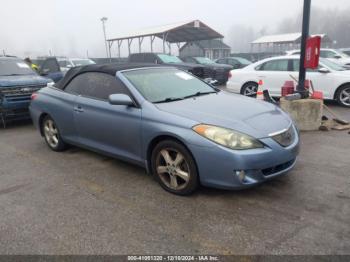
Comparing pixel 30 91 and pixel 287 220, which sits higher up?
pixel 30 91

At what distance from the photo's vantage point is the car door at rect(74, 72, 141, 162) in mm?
3979

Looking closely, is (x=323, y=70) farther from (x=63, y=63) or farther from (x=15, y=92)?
(x=63, y=63)

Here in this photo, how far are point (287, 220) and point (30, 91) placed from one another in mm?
6749

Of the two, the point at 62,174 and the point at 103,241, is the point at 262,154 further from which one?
the point at 62,174

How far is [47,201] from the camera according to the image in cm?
367

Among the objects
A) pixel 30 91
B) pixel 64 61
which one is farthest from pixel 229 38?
pixel 30 91

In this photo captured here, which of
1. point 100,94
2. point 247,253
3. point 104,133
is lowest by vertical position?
point 247,253

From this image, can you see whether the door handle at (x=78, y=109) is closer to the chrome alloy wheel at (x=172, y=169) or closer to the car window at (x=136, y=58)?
the chrome alloy wheel at (x=172, y=169)

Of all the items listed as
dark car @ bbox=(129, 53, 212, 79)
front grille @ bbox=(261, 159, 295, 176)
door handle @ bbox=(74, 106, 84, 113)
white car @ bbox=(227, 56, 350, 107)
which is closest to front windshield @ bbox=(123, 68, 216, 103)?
door handle @ bbox=(74, 106, 84, 113)

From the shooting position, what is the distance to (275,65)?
9398 millimetres

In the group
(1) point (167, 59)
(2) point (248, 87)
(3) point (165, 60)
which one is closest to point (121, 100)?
(2) point (248, 87)

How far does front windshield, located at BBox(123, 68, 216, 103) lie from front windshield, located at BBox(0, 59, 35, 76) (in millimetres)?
5433

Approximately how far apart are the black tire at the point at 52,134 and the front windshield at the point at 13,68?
11.6 feet

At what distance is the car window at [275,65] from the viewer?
923 cm
